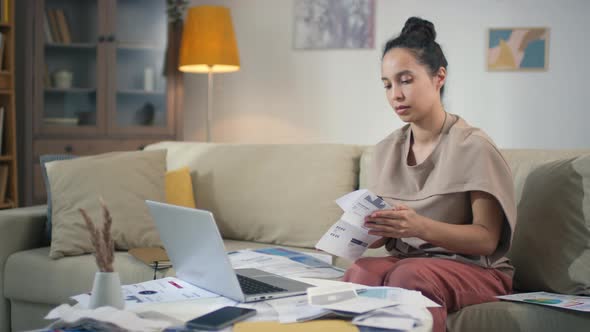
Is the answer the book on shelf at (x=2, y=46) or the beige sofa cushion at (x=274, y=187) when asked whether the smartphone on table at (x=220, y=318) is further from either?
the book on shelf at (x=2, y=46)

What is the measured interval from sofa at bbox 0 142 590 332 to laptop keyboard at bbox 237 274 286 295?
0.48 meters

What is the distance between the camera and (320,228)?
2.41m

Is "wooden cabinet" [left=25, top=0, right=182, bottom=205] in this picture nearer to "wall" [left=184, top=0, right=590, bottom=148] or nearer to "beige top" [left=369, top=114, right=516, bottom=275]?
"wall" [left=184, top=0, right=590, bottom=148]

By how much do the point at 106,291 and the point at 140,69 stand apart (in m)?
3.11

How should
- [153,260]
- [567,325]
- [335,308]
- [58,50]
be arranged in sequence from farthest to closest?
[58,50]
[153,260]
[567,325]
[335,308]

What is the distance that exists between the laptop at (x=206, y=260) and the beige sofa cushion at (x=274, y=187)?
949mm

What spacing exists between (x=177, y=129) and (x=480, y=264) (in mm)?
2746

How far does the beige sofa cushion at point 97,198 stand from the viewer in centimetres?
233

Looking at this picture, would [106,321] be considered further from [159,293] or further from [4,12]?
[4,12]

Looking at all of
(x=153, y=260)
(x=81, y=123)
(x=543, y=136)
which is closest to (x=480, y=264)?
(x=153, y=260)

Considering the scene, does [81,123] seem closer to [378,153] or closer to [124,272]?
[124,272]

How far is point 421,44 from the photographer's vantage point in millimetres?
1780

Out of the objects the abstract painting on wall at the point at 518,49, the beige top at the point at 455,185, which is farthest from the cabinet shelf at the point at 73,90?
the beige top at the point at 455,185

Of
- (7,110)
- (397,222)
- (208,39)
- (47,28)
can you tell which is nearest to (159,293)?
(397,222)
